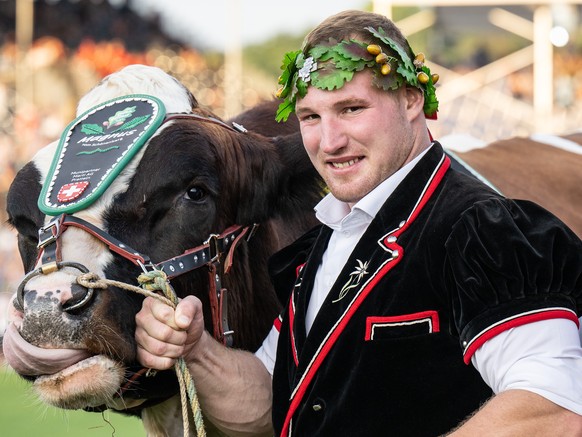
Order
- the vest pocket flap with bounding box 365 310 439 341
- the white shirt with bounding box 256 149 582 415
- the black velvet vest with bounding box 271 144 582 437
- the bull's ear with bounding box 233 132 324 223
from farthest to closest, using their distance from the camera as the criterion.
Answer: the bull's ear with bounding box 233 132 324 223 < the vest pocket flap with bounding box 365 310 439 341 < the black velvet vest with bounding box 271 144 582 437 < the white shirt with bounding box 256 149 582 415

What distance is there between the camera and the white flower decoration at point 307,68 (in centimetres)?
264

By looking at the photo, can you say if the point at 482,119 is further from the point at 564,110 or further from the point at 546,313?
the point at 546,313

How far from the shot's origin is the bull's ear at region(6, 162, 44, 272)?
3.00 meters

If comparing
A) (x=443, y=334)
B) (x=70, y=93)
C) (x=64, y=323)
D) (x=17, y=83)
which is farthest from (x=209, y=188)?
(x=70, y=93)

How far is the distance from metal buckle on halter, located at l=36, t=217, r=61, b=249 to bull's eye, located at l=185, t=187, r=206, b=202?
0.45m

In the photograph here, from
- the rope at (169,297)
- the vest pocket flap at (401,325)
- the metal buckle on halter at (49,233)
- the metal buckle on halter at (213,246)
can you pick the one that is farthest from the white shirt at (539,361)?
the metal buckle on halter at (49,233)

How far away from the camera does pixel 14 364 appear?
2.65m

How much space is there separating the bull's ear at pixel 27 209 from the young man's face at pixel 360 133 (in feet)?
3.06

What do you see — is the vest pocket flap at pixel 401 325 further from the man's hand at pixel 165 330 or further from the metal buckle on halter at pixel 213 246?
the metal buckle on halter at pixel 213 246

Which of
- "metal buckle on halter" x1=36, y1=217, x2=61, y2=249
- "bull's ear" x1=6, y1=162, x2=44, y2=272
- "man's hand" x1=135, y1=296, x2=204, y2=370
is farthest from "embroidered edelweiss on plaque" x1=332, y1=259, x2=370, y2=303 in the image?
"bull's ear" x1=6, y1=162, x2=44, y2=272

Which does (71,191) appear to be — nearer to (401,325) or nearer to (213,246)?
(213,246)

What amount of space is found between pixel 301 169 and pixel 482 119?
1427cm

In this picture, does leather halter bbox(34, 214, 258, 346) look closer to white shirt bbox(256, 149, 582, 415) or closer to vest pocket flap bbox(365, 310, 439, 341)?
vest pocket flap bbox(365, 310, 439, 341)

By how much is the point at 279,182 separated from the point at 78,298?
1.10m
